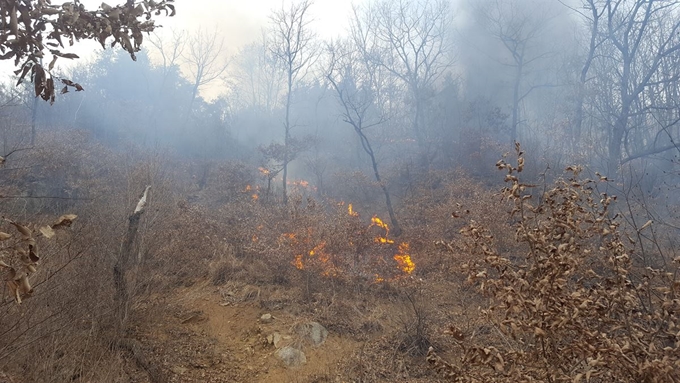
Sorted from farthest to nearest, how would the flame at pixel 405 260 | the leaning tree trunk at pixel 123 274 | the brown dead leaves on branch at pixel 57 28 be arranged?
the flame at pixel 405 260
the leaning tree trunk at pixel 123 274
the brown dead leaves on branch at pixel 57 28

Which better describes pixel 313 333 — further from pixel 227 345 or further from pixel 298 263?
pixel 298 263

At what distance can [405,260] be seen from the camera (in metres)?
10.9

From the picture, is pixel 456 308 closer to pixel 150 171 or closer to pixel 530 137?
pixel 150 171

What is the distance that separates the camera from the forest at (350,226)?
227cm

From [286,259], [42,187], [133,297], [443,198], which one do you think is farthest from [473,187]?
[42,187]

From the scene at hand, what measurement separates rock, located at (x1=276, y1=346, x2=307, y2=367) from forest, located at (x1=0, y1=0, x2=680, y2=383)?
5 cm

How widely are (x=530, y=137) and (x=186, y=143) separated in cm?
2379

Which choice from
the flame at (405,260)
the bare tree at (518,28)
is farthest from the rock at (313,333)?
the bare tree at (518,28)

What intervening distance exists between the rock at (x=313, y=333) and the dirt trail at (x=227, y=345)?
0.12 metres

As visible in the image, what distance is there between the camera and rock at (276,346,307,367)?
21.9 feet

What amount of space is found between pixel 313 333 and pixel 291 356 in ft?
2.43

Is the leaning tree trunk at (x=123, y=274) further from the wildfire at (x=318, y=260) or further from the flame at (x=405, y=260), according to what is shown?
the flame at (x=405, y=260)

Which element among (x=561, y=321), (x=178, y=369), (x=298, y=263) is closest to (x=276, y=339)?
(x=178, y=369)

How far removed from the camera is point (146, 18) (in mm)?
1838
